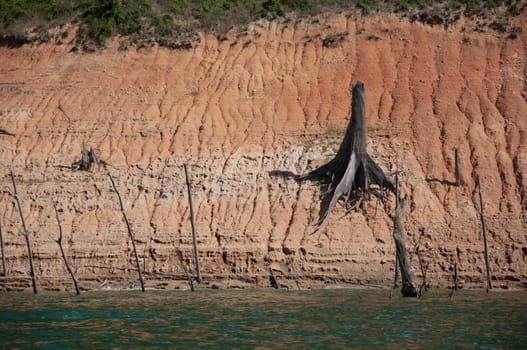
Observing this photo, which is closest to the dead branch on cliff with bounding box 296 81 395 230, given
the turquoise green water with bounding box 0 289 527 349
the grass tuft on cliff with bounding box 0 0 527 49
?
the turquoise green water with bounding box 0 289 527 349

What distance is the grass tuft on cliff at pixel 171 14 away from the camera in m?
37.5

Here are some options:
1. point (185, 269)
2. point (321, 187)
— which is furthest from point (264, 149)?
point (185, 269)

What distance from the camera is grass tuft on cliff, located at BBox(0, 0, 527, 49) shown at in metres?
37.5

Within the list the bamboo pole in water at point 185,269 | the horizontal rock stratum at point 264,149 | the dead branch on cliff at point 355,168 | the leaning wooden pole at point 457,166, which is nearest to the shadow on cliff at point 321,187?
the dead branch on cliff at point 355,168

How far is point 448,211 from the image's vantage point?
28.5 metres

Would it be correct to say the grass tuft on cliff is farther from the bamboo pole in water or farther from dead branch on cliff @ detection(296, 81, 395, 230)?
the bamboo pole in water

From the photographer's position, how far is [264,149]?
106 feet

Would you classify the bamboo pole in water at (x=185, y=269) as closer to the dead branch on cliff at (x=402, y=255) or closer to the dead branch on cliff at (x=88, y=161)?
the dead branch on cliff at (x=88, y=161)

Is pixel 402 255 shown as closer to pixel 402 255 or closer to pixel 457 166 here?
pixel 402 255

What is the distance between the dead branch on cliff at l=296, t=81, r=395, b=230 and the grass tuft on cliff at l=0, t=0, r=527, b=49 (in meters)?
9.64

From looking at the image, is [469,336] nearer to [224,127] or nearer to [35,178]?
[224,127]

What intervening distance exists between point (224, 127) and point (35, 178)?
26.8 feet

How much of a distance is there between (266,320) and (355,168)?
10698mm

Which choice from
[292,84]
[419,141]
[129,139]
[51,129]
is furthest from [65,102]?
[419,141]
